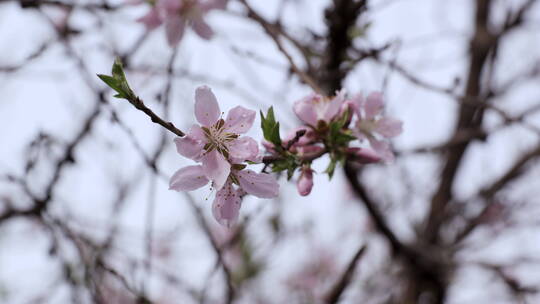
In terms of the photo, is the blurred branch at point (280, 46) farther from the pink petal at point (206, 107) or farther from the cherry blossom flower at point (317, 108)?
the pink petal at point (206, 107)

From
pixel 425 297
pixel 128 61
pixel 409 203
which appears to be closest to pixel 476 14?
pixel 409 203

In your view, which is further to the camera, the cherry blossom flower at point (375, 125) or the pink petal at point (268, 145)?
the cherry blossom flower at point (375, 125)

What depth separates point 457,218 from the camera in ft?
12.4

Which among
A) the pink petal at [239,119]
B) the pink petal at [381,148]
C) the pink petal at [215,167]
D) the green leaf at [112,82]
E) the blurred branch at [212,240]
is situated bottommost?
the blurred branch at [212,240]

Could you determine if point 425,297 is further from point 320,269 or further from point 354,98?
point 354,98

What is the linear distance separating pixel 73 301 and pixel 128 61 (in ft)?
3.69

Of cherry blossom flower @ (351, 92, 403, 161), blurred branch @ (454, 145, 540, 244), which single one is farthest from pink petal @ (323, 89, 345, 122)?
blurred branch @ (454, 145, 540, 244)

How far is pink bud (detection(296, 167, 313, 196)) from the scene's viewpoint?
119cm

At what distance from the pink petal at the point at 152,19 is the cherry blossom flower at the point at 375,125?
0.78m

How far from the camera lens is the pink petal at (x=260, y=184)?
3.51ft

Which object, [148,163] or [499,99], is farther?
[499,99]

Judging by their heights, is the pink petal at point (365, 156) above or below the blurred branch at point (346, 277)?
above

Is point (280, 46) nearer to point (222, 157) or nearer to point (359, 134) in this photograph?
point (359, 134)

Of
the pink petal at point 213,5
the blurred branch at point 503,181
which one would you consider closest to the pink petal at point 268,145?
the pink petal at point 213,5
